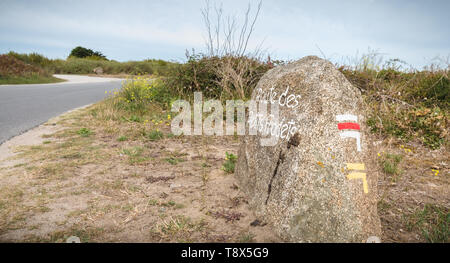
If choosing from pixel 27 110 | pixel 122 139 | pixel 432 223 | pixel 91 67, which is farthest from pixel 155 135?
pixel 91 67

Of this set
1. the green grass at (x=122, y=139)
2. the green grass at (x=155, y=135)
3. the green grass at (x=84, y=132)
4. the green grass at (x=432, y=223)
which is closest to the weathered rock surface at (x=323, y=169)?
the green grass at (x=432, y=223)

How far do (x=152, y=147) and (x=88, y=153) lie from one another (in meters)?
1.10

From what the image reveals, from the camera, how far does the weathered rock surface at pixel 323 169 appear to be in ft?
7.57

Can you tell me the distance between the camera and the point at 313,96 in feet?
8.43

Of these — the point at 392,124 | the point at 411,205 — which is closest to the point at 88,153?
the point at 411,205

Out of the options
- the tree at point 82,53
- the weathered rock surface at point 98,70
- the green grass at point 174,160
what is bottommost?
the green grass at point 174,160

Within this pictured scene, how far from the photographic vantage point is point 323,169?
2.34m

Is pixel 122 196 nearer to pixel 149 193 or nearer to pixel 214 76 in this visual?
pixel 149 193

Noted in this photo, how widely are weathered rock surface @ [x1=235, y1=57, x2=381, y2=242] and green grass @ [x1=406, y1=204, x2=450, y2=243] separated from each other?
627mm

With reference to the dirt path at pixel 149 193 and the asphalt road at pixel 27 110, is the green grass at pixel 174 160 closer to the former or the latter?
the dirt path at pixel 149 193

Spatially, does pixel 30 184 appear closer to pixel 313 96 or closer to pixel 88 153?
pixel 88 153

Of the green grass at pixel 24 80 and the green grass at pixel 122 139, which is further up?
the green grass at pixel 24 80

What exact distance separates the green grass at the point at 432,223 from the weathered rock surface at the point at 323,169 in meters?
0.63
